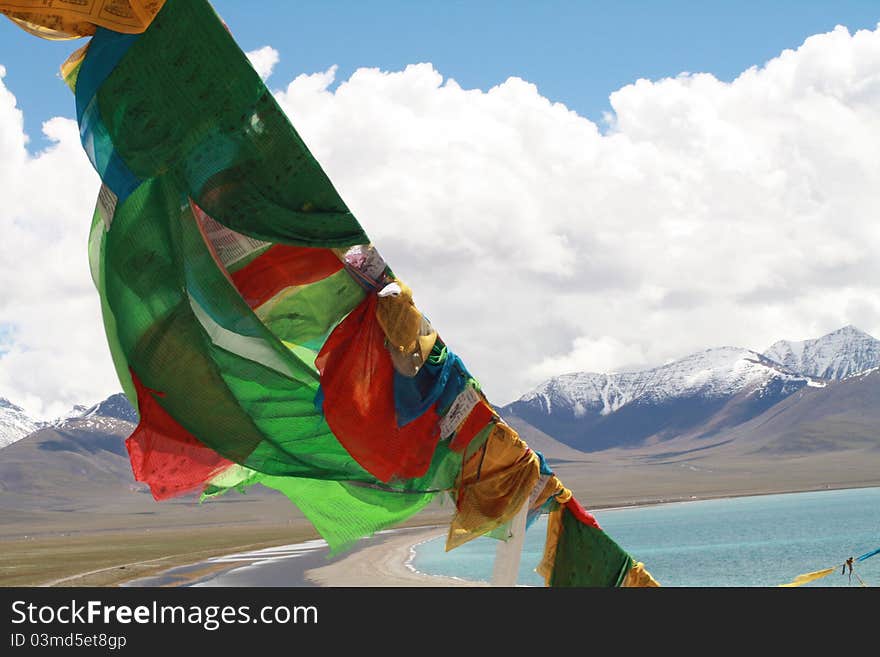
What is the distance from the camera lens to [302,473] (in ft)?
16.3

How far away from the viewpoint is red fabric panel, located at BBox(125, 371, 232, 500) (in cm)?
473

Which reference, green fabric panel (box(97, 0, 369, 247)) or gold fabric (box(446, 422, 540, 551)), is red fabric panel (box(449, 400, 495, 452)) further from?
green fabric panel (box(97, 0, 369, 247))

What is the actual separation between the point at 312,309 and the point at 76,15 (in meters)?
1.76

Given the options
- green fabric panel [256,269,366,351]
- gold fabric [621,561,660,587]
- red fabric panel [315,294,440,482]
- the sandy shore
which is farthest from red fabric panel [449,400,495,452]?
the sandy shore

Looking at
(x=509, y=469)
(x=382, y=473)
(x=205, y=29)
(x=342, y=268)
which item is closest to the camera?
(x=205, y=29)

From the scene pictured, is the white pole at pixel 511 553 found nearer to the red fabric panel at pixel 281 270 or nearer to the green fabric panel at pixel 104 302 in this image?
the red fabric panel at pixel 281 270

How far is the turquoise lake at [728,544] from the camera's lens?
53.7 metres

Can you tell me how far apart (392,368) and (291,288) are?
656mm

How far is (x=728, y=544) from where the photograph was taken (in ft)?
245

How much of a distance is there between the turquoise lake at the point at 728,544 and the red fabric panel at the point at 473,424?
2787 centimetres

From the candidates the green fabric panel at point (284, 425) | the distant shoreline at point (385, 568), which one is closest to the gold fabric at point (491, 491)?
the green fabric panel at point (284, 425)

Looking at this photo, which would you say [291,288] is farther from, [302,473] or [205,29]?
[205,29]

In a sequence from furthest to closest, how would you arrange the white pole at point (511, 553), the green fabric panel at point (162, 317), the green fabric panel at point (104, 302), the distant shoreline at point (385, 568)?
the distant shoreline at point (385, 568), the white pole at point (511, 553), the green fabric panel at point (104, 302), the green fabric panel at point (162, 317)
